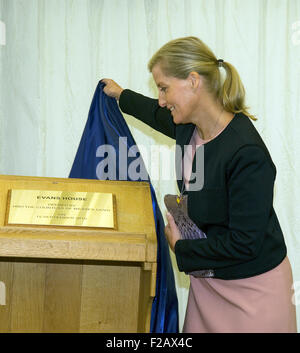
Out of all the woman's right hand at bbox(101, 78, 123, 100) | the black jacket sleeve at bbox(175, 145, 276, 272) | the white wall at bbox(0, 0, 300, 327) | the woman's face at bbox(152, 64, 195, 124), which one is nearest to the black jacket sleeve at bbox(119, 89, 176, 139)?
the woman's right hand at bbox(101, 78, 123, 100)

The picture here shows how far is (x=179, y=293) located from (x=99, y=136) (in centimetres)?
102

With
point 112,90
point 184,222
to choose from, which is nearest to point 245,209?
point 184,222

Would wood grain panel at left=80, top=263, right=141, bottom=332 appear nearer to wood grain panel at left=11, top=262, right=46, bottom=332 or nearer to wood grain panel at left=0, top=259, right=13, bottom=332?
wood grain panel at left=11, top=262, right=46, bottom=332

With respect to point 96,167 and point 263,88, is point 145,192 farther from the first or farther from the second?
point 263,88

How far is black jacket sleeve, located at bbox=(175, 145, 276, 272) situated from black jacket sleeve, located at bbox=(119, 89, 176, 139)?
16.2 inches

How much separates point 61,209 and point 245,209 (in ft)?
1.60

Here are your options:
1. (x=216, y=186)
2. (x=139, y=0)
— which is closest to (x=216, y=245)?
(x=216, y=186)

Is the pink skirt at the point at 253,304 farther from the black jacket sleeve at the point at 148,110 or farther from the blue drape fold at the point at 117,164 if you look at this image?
the black jacket sleeve at the point at 148,110

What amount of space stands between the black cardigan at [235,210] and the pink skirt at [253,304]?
29mm

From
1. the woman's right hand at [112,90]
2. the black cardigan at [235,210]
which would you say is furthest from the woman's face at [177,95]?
the woman's right hand at [112,90]

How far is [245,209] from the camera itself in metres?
1.23

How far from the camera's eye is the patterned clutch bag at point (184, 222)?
137 cm
